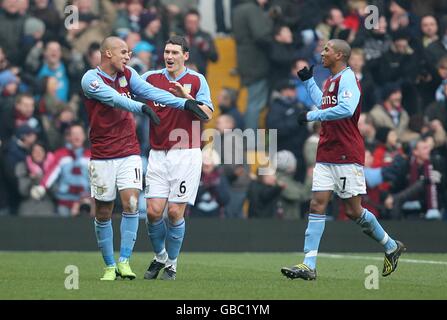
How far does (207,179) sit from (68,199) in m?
2.19

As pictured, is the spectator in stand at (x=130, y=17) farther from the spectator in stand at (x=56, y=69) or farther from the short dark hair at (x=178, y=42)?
the short dark hair at (x=178, y=42)

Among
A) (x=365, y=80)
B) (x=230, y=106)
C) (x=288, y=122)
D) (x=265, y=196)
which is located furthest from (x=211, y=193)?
(x=365, y=80)

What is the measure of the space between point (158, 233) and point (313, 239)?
1.65m

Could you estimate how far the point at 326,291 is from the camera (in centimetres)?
1252

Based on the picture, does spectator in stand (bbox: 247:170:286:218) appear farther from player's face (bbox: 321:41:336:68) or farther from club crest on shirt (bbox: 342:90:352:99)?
club crest on shirt (bbox: 342:90:352:99)

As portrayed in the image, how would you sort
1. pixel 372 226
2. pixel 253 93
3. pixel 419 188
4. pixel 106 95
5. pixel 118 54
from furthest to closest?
pixel 253 93
pixel 419 188
pixel 372 226
pixel 118 54
pixel 106 95

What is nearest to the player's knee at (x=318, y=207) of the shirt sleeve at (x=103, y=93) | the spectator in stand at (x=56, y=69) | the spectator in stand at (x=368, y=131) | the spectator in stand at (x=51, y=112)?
the shirt sleeve at (x=103, y=93)

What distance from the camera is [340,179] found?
564 inches

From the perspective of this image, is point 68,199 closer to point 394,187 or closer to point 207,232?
point 207,232

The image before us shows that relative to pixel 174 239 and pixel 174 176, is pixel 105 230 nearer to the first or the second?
pixel 174 239

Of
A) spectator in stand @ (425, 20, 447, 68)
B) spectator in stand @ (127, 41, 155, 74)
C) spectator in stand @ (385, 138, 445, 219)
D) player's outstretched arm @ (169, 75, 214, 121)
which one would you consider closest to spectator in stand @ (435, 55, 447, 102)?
spectator in stand @ (425, 20, 447, 68)

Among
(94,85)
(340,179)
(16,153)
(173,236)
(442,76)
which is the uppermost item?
(442,76)

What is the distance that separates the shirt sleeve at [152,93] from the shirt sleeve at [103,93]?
0.33 m

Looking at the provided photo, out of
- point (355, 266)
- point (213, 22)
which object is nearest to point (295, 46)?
point (213, 22)
